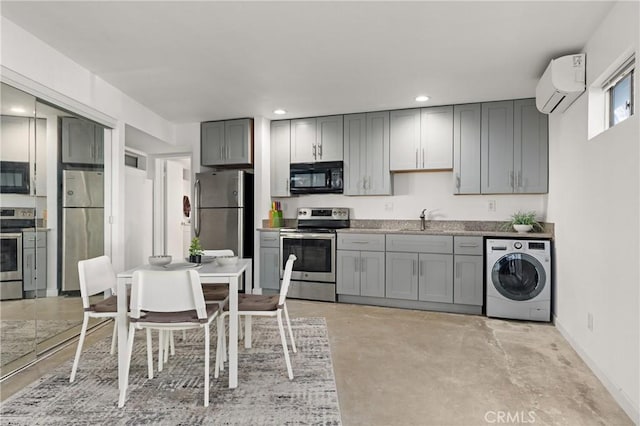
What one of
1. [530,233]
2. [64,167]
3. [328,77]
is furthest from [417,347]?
[64,167]

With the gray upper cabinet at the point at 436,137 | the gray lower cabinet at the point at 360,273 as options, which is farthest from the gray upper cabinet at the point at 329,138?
the gray lower cabinet at the point at 360,273

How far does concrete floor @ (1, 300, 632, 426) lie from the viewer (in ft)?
6.61

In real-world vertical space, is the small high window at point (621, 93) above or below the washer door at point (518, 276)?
above

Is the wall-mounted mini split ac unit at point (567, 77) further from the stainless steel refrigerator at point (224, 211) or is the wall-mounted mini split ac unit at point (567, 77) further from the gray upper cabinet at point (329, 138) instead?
the stainless steel refrigerator at point (224, 211)

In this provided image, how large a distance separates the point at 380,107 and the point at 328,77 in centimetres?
120

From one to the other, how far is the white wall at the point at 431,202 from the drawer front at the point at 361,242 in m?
0.58

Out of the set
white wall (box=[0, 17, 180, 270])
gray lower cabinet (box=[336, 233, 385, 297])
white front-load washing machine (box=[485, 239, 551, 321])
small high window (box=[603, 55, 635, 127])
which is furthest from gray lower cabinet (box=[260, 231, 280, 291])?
small high window (box=[603, 55, 635, 127])

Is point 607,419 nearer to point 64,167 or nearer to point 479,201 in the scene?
point 479,201

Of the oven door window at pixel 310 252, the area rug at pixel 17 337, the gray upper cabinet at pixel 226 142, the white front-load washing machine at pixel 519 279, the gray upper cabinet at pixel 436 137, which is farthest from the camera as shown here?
the gray upper cabinet at pixel 226 142

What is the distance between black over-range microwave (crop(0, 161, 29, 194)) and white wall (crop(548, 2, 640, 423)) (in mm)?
3993

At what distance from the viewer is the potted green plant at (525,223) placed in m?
3.91

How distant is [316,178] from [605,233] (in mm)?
3193

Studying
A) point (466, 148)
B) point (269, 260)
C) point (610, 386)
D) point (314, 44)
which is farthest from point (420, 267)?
point (314, 44)

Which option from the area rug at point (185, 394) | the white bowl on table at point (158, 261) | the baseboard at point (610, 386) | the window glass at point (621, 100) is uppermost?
the window glass at point (621, 100)
